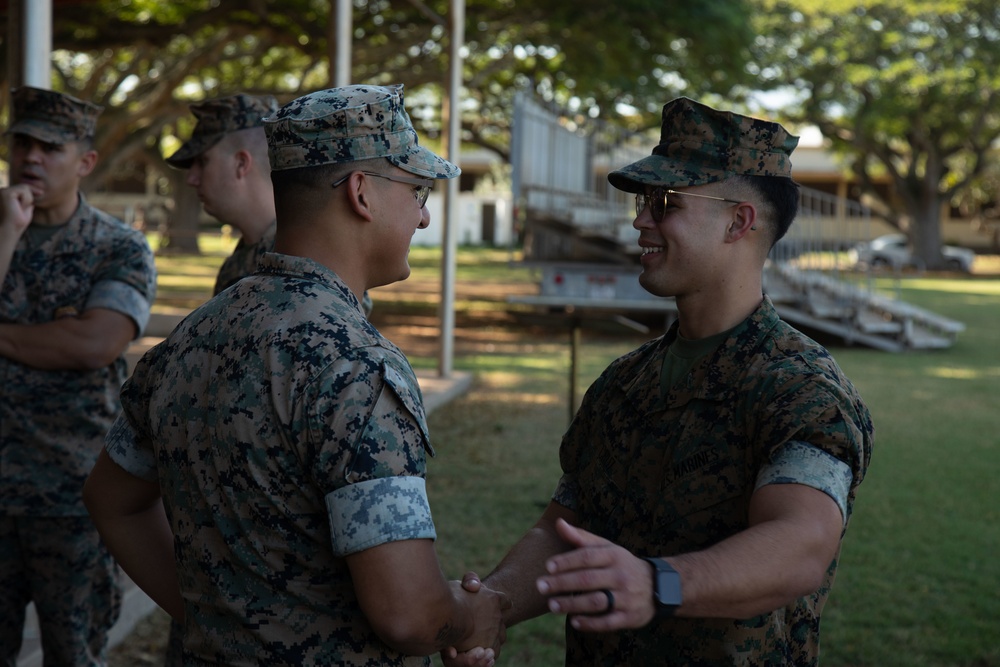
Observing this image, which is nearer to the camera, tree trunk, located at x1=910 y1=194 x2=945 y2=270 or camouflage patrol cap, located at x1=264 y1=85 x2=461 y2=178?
camouflage patrol cap, located at x1=264 y1=85 x2=461 y2=178

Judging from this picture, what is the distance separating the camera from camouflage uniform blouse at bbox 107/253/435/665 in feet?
5.74

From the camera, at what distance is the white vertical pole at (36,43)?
422 cm

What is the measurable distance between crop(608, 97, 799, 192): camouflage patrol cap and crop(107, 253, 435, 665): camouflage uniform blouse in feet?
2.54

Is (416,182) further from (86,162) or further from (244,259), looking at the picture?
(86,162)

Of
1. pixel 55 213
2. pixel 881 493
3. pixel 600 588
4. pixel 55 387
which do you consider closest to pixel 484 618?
pixel 600 588

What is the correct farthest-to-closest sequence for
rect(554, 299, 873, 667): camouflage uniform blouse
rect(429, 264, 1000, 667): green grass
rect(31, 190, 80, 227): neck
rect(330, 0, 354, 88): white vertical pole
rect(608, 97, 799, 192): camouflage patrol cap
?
rect(330, 0, 354, 88): white vertical pole
rect(429, 264, 1000, 667): green grass
rect(31, 190, 80, 227): neck
rect(608, 97, 799, 192): camouflage patrol cap
rect(554, 299, 873, 667): camouflage uniform blouse

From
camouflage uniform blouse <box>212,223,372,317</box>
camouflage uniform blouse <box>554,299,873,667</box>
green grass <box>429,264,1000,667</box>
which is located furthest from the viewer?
green grass <box>429,264,1000,667</box>

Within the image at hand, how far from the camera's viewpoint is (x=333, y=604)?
6.13 feet

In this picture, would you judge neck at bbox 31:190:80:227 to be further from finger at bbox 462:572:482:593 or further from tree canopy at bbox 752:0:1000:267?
tree canopy at bbox 752:0:1000:267

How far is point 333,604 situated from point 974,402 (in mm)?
10942

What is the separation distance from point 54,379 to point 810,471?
2.67m

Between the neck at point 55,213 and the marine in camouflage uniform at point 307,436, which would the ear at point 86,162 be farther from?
the marine in camouflage uniform at point 307,436

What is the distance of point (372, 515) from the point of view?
1729mm

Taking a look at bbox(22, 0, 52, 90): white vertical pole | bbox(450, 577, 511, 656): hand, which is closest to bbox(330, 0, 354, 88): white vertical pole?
bbox(22, 0, 52, 90): white vertical pole
